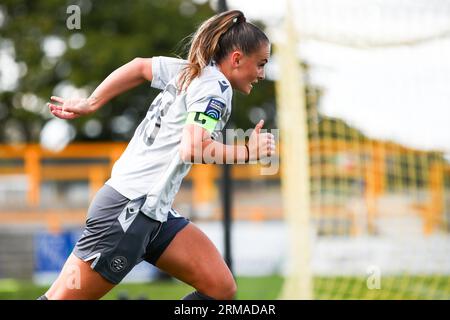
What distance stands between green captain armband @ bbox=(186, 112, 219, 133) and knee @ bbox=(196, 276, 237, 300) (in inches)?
32.3

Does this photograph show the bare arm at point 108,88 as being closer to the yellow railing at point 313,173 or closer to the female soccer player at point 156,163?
the female soccer player at point 156,163

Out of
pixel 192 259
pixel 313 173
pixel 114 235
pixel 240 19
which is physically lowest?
pixel 192 259

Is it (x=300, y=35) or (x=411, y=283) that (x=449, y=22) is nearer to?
(x=300, y=35)

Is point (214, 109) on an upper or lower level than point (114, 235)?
upper

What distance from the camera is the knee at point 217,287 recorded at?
4035 millimetres

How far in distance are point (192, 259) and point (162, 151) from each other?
0.56m

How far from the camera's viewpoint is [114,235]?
377 cm

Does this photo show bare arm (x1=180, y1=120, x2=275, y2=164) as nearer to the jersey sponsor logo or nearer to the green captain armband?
the green captain armband

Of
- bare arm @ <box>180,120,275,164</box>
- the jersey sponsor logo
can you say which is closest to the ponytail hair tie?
the jersey sponsor logo

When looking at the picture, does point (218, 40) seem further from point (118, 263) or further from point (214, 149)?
point (118, 263)

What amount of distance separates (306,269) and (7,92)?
83.4 feet

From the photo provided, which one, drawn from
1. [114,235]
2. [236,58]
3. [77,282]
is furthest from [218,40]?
[77,282]

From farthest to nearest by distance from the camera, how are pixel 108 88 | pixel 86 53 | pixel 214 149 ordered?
pixel 86 53 < pixel 108 88 < pixel 214 149

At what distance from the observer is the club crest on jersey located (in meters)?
3.58
